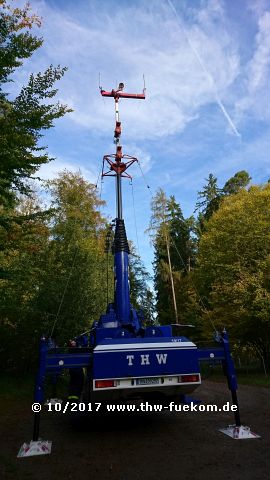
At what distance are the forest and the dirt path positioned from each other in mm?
3150

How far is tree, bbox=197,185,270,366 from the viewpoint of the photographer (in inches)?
872

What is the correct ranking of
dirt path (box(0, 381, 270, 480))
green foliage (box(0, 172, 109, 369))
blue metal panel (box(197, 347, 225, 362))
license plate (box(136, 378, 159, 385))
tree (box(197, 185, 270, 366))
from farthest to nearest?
tree (box(197, 185, 270, 366)), green foliage (box(0, 172, 109, 369)), blue metal panel (box(197, 347, 225, 362)), license plate (box(136, 378, 159, 385)), dirt path (box(0, 381, 270, 480))

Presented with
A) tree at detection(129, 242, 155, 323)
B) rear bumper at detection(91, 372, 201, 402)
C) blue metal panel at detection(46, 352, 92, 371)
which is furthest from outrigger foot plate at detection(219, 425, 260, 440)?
tree at detection(129, 242, 155, 323)

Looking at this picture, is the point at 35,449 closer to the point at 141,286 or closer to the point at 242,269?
the point at 242,269

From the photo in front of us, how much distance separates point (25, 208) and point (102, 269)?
27.3 feet

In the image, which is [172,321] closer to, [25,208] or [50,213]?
[25,208]

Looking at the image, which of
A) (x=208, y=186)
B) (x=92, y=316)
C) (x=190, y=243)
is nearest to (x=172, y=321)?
(x=190, y=243)

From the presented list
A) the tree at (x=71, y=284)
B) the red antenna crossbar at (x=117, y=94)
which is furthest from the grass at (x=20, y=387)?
the red antenna crossbar at (x=117, y=94)

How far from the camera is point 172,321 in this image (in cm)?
4059

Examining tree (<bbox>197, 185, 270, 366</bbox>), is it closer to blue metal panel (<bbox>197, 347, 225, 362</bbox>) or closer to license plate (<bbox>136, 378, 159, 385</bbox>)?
blue metal panel (<bbox>197, 347, 225, 362</bbox>)

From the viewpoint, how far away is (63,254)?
18.9 meters

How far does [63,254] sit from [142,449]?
1345cm

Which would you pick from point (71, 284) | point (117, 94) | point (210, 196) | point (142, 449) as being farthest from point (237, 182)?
point (142, 449)

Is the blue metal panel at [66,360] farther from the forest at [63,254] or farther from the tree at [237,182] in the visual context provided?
the tree at [237,182]
